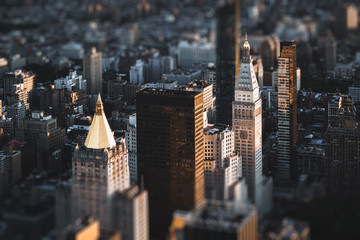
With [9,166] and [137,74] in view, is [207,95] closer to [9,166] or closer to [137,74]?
[9,166]

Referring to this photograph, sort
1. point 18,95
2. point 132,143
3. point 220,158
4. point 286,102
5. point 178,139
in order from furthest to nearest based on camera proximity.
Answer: point 18,95, point 286,102, point 132,143, point 220,158, point 178,139

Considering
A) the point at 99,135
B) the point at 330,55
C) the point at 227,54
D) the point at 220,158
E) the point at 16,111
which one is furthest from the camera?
the point at 330,55

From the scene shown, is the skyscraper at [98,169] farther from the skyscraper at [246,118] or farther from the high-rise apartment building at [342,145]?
the high-rise apartment building at [342,145]

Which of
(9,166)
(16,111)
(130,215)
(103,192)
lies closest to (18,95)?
(16,111)

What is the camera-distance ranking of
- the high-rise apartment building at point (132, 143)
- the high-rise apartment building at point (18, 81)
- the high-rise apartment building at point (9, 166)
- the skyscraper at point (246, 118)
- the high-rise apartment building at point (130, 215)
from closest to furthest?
the high-rise apartment building at point (130, 215) → the high-rise apartment building at point (9, 166) → the high-rise apartment building at point (132, 143) → the skyscraper at point (246, 118) → the high-rise apartment building at point (18, 81)

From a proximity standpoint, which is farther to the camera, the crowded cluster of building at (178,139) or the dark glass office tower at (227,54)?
the dark glass office tower at (227,54)

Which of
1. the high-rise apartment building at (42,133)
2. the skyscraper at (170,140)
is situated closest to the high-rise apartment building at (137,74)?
the high-rise apartment building at (42,133)
